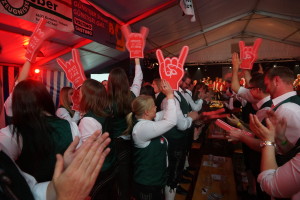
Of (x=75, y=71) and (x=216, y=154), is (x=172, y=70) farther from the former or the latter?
(x=216, y=154)

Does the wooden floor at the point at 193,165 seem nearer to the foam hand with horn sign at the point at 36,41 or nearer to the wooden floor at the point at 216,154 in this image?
the wooden floor at the point at 216,154

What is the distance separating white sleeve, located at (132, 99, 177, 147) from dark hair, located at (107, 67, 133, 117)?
0.47 metres

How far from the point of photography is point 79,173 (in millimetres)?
823

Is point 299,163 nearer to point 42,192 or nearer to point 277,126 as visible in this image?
point 277,126

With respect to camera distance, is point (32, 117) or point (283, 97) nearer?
point (32, 117)

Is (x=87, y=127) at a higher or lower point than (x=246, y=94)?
lower

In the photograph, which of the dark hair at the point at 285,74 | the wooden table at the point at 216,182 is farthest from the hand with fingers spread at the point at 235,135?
the wooden table at the point at 216,182

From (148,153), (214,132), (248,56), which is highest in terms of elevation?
(248,56)

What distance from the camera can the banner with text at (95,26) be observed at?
3.66 m

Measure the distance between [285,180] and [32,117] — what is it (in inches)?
58.7

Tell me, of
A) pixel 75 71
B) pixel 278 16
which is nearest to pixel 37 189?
pixel 75 71

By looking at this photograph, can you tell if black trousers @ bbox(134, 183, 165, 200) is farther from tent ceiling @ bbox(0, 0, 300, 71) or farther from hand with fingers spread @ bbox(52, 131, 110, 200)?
tent ceiling @ bbox(0, 0, 300, 71)

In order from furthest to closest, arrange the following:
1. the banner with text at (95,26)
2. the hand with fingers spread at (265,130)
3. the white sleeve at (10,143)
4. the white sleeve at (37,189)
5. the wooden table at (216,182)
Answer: the banner with text at (95,26) → the wooden table at (216,182) → the hand with fingers spread at (265,130) → the white sleeve at (10,143) → the white sleeve at (37,189)

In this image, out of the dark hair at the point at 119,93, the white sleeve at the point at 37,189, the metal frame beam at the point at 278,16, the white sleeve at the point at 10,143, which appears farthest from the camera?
the metal frame beam at the point at 278,16
